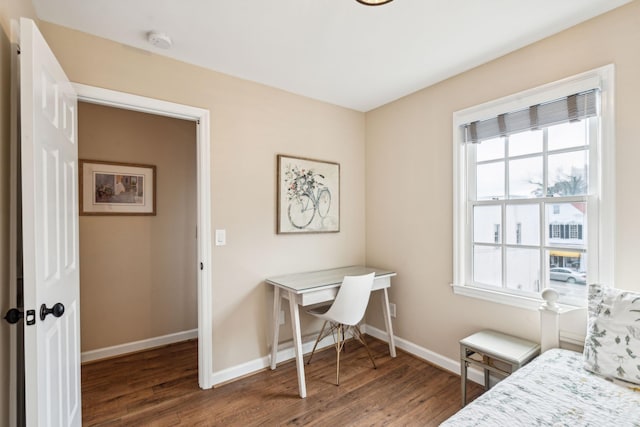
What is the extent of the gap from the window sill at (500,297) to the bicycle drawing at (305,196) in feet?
4.58

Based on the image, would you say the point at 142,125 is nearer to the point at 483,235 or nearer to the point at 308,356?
the point at 308,356

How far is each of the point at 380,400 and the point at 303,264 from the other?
129 centimetres

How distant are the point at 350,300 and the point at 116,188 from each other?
2451 millimetres

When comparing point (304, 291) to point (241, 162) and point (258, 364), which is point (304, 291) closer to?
point (258, 364)

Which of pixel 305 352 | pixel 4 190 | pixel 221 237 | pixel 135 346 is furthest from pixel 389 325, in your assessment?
pixel 4 190

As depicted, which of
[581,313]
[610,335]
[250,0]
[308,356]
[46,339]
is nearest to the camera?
[46,339]

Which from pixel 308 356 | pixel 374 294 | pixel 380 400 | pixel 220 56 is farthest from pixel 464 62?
pixel 308 356

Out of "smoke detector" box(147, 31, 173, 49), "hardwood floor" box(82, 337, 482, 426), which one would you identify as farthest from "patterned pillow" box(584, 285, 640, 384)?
"smoke detector" box(147, 31, 173, 49)

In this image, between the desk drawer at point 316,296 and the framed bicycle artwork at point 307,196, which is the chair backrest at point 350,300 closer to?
the desk drawer at point 316,296

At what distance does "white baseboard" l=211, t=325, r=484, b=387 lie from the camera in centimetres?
238

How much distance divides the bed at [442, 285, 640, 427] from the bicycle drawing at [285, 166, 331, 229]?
6.42 ft

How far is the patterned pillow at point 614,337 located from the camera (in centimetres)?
139

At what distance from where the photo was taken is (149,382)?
2.41m

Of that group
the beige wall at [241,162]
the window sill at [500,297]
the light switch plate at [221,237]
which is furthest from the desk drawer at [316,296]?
the window sill at [500,297]
